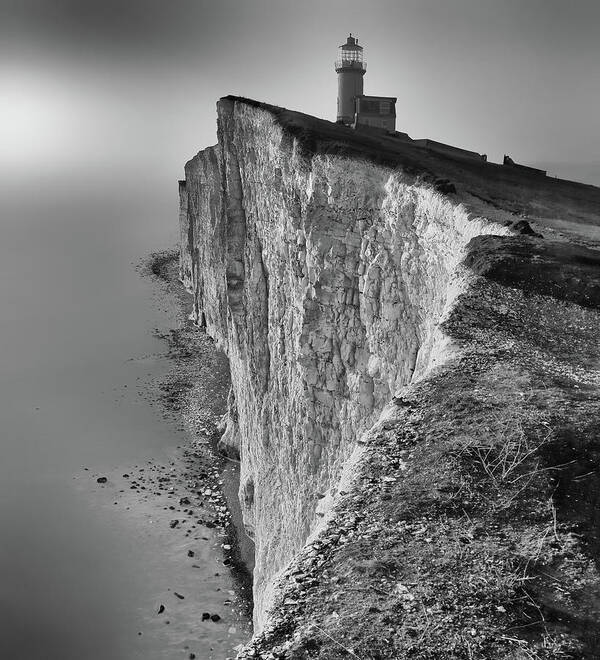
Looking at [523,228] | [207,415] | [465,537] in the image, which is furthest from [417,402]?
[207,415]

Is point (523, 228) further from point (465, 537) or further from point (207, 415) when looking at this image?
point (207, 415)

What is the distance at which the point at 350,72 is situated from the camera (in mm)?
58688

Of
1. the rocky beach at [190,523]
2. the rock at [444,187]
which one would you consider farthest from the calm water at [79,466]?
the rock at [444,187]

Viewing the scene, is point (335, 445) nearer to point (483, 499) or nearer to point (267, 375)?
point (267, 375)

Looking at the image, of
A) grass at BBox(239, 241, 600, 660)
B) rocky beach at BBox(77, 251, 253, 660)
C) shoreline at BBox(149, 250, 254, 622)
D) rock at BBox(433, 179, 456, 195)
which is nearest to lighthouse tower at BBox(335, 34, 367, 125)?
shoreline at BBox(149, 250, 254, 622)

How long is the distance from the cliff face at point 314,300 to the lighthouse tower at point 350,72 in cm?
2805

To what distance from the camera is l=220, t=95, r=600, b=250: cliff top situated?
17.9 meters

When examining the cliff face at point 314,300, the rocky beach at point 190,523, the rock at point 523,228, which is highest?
the rock at point 523,228

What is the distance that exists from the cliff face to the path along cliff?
97 millimetres

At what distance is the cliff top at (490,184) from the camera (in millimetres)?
17859

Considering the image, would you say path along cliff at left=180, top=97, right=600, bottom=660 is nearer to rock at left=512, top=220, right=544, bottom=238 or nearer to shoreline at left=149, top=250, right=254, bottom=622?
rock at left=512, top=220, right=544, bottom=238

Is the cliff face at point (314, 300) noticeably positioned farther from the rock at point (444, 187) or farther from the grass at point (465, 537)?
the grass at point (465, 537)

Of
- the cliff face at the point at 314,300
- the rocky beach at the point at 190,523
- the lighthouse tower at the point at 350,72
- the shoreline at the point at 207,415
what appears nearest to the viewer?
the cliff face at the point at 314,300

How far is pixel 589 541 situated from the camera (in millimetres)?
5582
